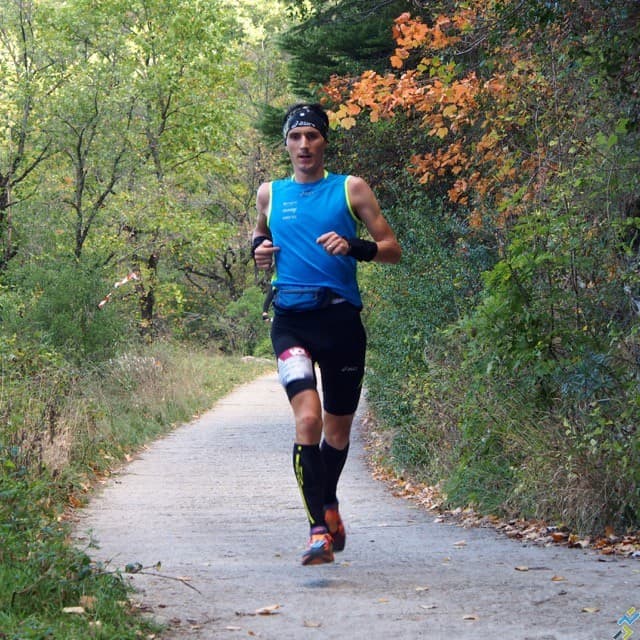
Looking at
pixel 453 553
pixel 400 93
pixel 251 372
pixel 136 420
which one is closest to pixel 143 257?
pixel 251 372

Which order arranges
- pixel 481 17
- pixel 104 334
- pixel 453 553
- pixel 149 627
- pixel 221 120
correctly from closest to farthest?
pixel 149 627
pixel 453 553
pixel 481 17
pixel 104 334
pixel 221 120

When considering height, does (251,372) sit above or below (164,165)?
below

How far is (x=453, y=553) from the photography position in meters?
6.34

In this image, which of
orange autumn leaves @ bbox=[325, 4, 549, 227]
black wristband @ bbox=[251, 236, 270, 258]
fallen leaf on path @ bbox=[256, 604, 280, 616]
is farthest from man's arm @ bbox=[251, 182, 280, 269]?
orange autumn leaves @ bbox=[325, 4, 549, 227]

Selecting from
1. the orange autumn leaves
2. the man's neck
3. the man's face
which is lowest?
the man's neck

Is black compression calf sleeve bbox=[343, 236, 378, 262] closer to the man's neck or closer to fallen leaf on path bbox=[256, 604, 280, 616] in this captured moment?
the man's neck

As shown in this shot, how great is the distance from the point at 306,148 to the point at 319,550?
2.04 metres

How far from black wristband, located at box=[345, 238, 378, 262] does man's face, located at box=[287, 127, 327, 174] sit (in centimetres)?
48

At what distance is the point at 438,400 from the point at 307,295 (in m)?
5.03

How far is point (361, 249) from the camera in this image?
18.6ft

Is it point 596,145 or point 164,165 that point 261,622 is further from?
point 164,165

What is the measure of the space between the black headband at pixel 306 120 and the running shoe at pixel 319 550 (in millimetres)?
2071

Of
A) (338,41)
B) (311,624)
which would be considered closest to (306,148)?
(311,624)

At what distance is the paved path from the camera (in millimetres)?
4344
